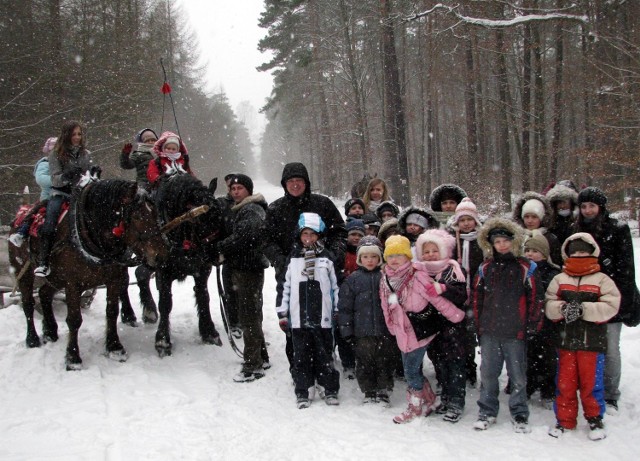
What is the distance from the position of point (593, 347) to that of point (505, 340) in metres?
0.65

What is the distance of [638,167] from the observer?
1084cm

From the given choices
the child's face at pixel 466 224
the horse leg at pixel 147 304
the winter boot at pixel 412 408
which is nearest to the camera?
the winter boot at pixel 412 408

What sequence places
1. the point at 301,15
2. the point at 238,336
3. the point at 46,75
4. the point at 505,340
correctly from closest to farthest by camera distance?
the point at 505,340 < the point at 238,336 < the point at 46,75 < the point at 301,15

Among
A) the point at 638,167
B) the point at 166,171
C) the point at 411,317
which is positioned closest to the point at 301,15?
the point at 638,167

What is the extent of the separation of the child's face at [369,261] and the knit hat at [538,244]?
53.8 inches

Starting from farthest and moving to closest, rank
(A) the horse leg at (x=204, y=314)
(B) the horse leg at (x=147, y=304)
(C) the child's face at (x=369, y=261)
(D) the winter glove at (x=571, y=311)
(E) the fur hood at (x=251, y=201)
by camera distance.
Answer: (B) the horse leg at (x=147, y=304) → (A) the horse leg at (x=204, y=314) → (E) the fur hood at (x=251, y=201) → (C) the child's face at (x=369, y=261) → (D) the winter glove at (x=571, y=311)

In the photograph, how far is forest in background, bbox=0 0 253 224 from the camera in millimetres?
12595

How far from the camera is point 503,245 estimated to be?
3.60 metres

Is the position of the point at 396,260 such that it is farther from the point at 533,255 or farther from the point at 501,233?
the point at 533,255

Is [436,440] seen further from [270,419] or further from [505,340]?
[270,419]

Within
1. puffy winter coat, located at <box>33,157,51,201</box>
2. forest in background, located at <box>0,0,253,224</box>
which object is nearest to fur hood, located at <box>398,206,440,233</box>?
puffy winter coat, located at <box>33,157,51,201</box>

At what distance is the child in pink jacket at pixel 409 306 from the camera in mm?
3709

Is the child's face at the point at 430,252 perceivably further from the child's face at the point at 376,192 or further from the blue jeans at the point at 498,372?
the child's face at the point at 376,192

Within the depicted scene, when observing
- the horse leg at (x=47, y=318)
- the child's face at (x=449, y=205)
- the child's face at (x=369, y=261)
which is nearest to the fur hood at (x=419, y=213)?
the child's face at (x=449, y=205)
